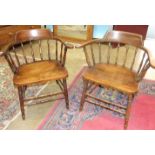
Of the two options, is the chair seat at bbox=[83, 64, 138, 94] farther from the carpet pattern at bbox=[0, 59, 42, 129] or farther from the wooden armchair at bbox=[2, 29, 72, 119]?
the carpet pattern at bbox=[0, 59, 42, 129]

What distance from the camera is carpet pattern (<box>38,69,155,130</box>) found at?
73.9 inches

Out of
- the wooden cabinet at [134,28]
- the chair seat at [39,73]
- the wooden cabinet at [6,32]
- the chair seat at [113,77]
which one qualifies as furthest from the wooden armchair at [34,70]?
the wooden cabinet at [134,28]

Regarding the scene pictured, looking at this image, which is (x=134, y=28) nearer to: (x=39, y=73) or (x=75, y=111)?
(x=75, y=111)

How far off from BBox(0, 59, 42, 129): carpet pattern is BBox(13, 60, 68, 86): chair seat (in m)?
0.43

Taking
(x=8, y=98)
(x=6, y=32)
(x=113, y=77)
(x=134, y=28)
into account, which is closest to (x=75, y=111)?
(x=113, y=77)

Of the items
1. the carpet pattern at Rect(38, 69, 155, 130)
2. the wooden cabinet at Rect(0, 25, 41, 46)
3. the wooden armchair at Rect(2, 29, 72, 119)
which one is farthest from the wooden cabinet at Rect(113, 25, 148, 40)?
the wooden armchair at Rect(2, 29, 72, 119)

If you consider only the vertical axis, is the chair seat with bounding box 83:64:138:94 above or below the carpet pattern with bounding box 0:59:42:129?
above

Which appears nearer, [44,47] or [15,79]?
[15,79]

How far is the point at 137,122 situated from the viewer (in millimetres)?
1930

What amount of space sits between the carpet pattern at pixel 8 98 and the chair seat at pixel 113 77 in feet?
2.64

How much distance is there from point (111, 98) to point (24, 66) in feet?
3.30
